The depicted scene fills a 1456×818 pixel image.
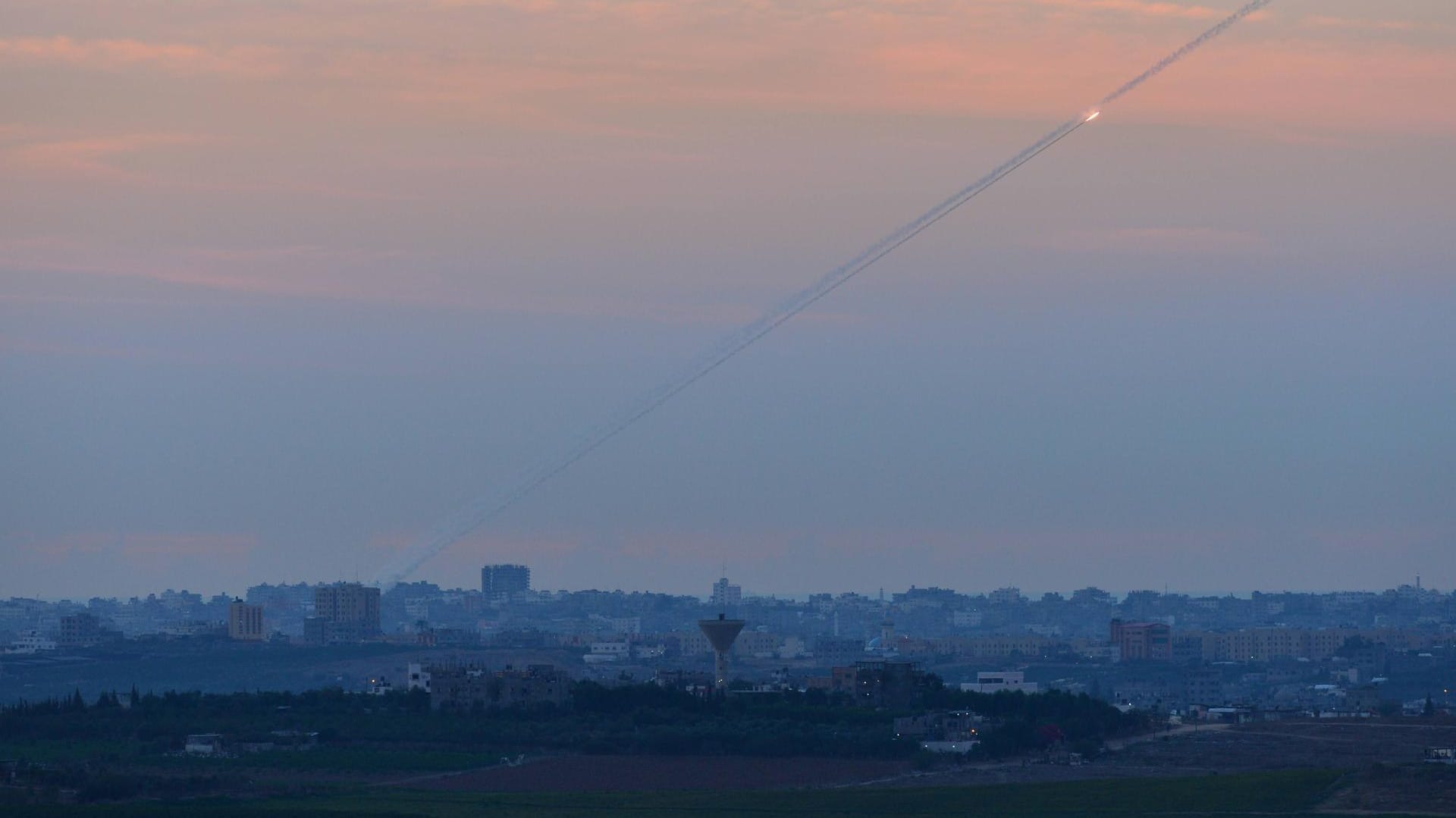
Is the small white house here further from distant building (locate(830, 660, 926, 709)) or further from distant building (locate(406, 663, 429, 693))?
distant building (locate(830, 660, 926, 709))

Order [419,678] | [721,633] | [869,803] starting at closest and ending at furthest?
[869,803] → [721,633] → [419,678]

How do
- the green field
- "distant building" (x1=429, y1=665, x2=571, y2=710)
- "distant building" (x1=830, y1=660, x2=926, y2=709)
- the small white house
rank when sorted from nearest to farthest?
the green field, the small white house, "distant building" (x1=429, y1=665, x2=571, y2=710), "distant building" (x1=830, y1=660, x2=926, y2=709)

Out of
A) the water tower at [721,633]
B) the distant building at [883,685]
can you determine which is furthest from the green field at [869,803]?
the water tower at [721,633]

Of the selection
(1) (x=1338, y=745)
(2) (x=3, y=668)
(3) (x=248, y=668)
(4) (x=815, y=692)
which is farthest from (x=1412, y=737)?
(2) (x=3, y=668)

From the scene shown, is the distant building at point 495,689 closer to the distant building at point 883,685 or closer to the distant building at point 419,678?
the distant building at point 419,678

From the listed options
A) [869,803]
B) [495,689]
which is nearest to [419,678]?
[495,689]

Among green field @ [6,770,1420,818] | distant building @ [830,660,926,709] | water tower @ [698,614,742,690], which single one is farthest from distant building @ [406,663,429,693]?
green field @ [6,770,1420,818]

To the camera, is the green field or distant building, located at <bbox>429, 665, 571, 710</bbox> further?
distant building, located at <bbox>429, 665, 571, 710</bbox>

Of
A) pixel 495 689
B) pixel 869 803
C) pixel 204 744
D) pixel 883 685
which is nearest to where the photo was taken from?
pixel 869 803

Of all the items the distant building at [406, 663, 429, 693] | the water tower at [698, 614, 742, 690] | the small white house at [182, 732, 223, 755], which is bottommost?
the small white house at [182, 732, 223, 755]

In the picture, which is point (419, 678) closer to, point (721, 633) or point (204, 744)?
point (721, 633)
